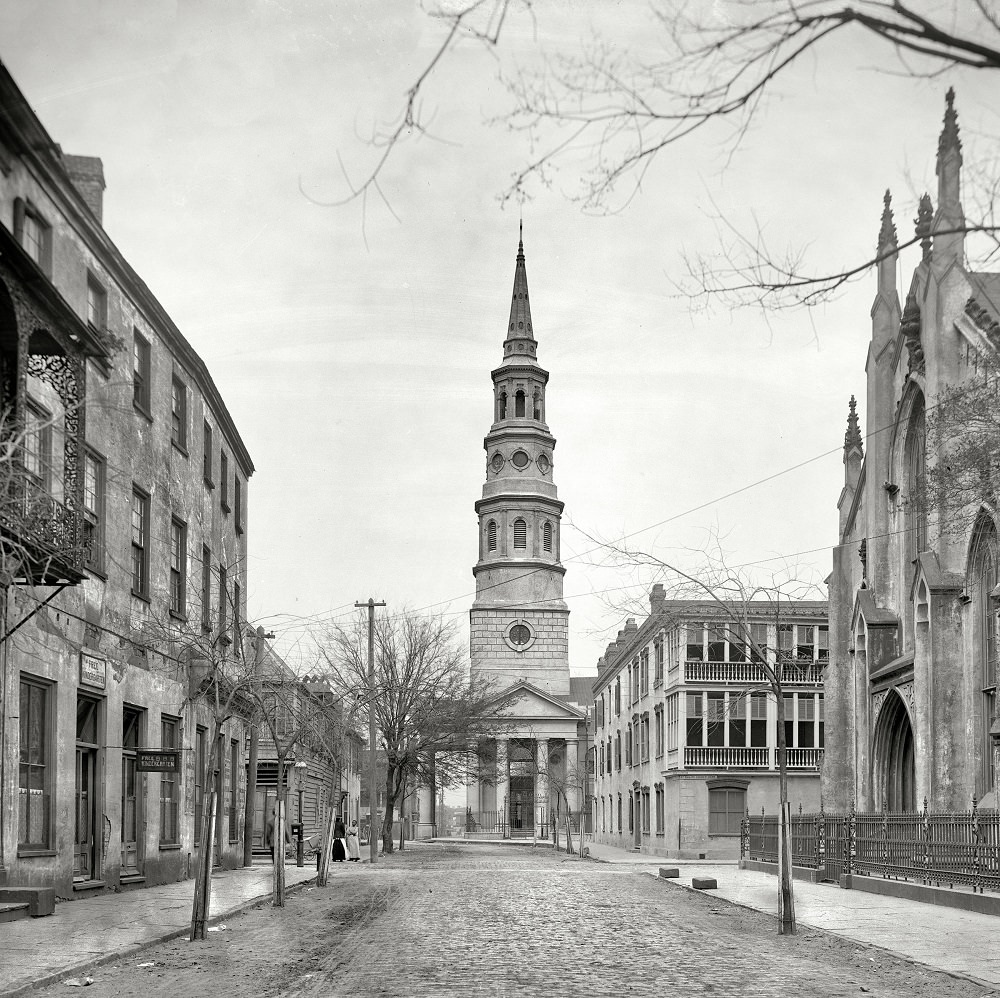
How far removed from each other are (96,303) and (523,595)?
76141mm

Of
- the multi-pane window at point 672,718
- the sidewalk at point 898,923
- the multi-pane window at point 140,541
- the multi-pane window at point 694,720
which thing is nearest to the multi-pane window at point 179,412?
the multi-pane window at point 140,541

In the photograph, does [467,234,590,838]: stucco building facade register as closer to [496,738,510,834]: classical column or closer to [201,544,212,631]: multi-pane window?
[496,738,510,834]: classical column

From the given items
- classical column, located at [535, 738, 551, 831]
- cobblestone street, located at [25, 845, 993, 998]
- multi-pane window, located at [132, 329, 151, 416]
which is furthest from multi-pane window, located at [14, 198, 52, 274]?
classical column, located at [535, 738, 551, 831]

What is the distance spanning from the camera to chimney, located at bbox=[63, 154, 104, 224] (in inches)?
1041

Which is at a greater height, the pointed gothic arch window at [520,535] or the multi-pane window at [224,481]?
the pointed gothic arch window at [520,535]

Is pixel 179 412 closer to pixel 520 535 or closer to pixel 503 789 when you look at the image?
pixel 520 535

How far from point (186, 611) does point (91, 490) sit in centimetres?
713

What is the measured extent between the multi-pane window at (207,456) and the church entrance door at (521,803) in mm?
67824

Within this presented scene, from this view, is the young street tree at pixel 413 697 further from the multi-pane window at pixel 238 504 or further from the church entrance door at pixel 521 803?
the church entrance door at pixel 521 803

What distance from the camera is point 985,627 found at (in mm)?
30641

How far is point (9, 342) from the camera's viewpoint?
56.5 feet

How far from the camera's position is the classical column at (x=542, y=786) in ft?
307

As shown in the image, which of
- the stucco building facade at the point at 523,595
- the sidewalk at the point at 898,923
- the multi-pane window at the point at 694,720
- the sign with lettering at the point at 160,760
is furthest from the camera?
the stucco building facade at the point at 523,595

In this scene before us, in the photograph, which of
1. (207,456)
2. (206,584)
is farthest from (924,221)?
(207,456)
